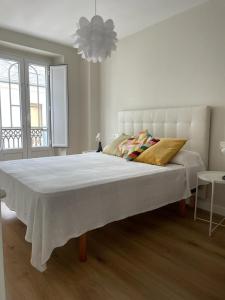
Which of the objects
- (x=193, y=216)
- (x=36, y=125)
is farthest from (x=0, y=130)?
(x=193, y=216)

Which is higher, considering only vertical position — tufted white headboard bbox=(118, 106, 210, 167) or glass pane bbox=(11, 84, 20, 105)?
glass pane bbox=(11, 84, 20, 105)

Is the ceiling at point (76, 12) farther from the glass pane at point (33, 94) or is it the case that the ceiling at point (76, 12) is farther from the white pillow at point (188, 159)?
the white pillow at point (188, 159)

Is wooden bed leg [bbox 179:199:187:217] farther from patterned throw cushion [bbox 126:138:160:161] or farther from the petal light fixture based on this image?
the petal light fixture

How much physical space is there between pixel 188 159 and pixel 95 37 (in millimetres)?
1719

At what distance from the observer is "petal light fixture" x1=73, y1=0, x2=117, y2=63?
2189 mm

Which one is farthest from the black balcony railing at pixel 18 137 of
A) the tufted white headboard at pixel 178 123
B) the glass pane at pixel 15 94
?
the tufted white headboard at pixel 178 123

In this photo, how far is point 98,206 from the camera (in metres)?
1.85

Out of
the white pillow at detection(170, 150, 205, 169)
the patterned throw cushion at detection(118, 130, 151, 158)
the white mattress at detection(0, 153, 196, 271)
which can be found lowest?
the white mattress at detection(0, 153, 196, 271)

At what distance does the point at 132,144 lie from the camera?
125 inches

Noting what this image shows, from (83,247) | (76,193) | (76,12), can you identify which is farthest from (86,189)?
(76,12)

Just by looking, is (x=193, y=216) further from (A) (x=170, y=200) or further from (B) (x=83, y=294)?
(B) (x=83, y=294)

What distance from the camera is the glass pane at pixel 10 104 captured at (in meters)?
4.07

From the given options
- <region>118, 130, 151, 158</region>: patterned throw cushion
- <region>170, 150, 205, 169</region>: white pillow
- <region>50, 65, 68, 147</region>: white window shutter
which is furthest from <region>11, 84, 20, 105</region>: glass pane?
<region>170, 150, 205, 169</region>: white pillow

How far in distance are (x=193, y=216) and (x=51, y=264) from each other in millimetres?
1771
